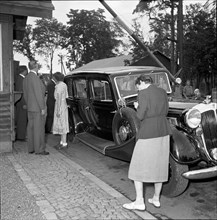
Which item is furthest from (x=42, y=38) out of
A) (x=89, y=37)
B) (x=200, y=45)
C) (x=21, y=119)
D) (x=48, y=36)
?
(x=21, y=119)

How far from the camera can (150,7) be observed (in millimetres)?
30938

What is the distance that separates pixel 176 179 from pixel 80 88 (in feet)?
14.1

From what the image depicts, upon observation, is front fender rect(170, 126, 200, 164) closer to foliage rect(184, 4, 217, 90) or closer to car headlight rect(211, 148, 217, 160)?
car headlight rect(211, 148, 217, 160)

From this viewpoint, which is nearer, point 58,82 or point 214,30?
point 58,82

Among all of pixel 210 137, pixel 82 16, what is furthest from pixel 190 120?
pixel 82 16

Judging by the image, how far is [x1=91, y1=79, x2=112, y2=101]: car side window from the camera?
6.54 meters

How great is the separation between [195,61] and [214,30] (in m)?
2.87

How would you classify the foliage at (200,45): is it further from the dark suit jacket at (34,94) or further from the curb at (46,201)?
the curb at (46,201)

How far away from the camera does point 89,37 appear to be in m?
58.8

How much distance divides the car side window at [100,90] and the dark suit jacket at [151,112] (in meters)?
2.70

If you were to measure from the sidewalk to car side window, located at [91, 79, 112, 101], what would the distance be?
1.53 m

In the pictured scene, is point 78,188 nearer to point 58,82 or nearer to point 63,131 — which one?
point 63,131

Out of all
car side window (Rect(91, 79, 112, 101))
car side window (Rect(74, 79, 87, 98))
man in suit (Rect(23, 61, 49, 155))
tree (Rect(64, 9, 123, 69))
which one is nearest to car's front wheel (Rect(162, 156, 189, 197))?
car side window (Rect(91, 79, 112, 101))

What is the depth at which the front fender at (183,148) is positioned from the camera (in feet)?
13.9
